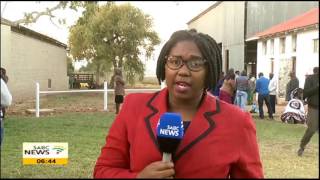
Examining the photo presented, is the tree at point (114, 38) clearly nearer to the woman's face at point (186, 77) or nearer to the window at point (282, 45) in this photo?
the window at point (282, 45)

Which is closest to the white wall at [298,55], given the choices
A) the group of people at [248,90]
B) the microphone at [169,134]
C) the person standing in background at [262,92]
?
the group of people at [248,90]

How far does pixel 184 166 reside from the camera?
1187mm

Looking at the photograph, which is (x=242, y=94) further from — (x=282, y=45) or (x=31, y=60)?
(x=31, y=60)

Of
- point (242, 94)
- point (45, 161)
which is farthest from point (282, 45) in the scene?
point (242, 94)

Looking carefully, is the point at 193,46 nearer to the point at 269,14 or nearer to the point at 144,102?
the point at 144,102

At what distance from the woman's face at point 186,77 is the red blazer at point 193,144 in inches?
1.6

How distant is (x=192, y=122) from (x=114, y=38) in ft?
9.08

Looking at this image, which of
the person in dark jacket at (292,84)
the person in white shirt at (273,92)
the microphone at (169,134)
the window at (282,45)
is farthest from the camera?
the person in white shirt at (273,92)

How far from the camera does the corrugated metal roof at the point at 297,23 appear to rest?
4245 mm

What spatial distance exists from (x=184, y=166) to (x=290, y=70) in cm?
441

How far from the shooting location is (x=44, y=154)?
4172 mm

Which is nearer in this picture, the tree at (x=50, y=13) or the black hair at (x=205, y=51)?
the black hair at (x=205, y=51)

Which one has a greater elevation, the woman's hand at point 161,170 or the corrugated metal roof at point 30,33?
the corrugated metal roof at point 30,33

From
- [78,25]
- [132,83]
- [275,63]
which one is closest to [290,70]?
[275,63]
